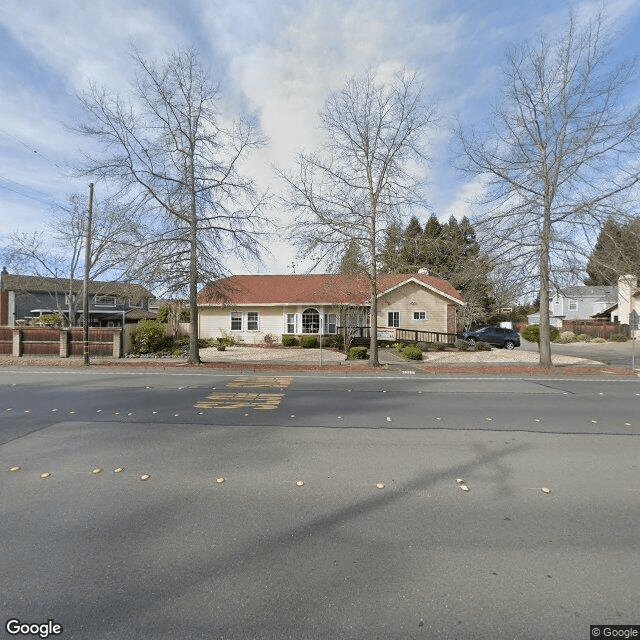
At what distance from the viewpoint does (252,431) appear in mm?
6734

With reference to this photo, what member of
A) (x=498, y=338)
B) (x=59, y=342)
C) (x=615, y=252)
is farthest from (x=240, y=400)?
(x=498, y=338)

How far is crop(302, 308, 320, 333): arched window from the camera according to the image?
28.1m

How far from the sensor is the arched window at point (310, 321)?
28078 millimetres

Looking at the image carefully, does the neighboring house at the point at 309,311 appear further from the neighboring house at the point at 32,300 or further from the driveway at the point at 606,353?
the neighboring house at the point at 32,300

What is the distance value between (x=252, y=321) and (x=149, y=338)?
8.64 m

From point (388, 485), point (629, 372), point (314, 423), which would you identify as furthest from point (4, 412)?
point (629, 372)

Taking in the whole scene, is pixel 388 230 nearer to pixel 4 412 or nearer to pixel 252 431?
pixel 252 431

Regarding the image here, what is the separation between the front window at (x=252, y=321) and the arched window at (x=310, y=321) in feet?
12.5

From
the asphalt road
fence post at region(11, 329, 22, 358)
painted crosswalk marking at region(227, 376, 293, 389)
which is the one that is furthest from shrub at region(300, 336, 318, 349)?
the asphalt road

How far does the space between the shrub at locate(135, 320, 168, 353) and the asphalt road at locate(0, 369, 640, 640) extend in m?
14.9

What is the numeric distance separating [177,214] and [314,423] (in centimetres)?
1399

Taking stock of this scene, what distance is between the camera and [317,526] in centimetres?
358

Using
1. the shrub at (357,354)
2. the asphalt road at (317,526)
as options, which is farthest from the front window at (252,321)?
the asphalt road at (317,526)

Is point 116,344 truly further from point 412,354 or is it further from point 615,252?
point 615,252
